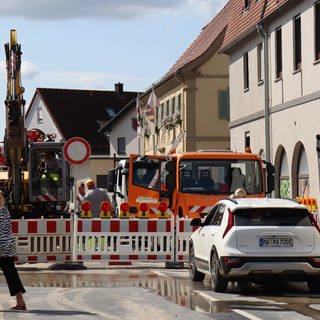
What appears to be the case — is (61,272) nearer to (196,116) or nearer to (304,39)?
(304,39)

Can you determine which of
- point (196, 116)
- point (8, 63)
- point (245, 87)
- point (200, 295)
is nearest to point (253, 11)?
point (245, 87)

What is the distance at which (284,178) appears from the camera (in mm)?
35875

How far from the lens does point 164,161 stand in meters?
26.0

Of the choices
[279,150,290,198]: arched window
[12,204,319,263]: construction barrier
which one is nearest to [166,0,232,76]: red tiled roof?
→ [279,150,290,198]: arched window

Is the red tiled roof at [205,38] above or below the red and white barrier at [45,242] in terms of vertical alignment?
above

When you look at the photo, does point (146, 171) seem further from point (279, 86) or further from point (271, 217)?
point (279, 86)

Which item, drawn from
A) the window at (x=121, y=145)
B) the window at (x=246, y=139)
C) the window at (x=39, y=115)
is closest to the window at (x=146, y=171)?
the window at (x=246, y=139)

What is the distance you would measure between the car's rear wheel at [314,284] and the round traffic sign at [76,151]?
835 cm

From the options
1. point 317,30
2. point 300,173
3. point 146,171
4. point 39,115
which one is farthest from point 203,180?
point 39,115

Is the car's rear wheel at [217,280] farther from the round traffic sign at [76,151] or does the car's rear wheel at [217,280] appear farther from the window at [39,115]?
the window at [39,115]

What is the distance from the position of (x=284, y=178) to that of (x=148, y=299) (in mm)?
21130

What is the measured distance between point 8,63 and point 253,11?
14203 mm

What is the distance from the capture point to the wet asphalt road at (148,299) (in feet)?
43.5

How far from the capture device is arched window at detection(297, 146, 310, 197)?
107 feet
